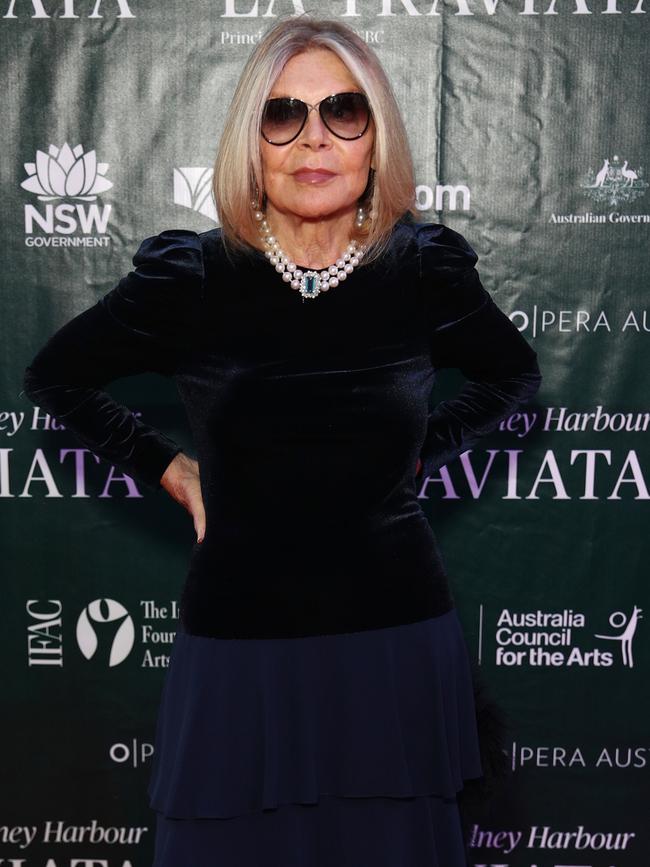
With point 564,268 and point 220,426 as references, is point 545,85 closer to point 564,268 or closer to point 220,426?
point 564,268

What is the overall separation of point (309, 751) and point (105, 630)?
1.18 meters

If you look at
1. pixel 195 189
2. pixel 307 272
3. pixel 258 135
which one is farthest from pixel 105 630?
pixel 258 135

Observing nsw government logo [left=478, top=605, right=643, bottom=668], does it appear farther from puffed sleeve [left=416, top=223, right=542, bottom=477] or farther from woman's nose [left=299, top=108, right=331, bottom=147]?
woman's nose [left=299, top=108, right=331, bottom=147]

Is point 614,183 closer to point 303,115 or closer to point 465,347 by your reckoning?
point 465,347

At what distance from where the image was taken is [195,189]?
2.28 m

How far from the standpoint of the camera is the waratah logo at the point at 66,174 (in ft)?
7.40

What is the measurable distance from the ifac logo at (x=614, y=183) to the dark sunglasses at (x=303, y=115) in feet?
3.45

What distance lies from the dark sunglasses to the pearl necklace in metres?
Result: 0.13

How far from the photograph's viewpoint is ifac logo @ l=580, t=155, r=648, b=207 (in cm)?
Result: 223

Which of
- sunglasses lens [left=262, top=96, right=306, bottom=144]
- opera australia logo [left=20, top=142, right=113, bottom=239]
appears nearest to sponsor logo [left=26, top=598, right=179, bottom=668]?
opera australia logo [left=20, top=142, right=113, bottom=239]

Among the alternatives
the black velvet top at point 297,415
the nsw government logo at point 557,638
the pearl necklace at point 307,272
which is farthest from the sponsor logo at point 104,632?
the pearl necklace at point 307,272

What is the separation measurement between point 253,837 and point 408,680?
33 centimetres

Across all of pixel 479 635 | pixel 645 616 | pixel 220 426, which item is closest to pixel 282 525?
pixel 220 426

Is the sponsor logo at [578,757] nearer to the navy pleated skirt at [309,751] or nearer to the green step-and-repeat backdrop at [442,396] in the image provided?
the green step-and-repeat backdrop at [442,396]
